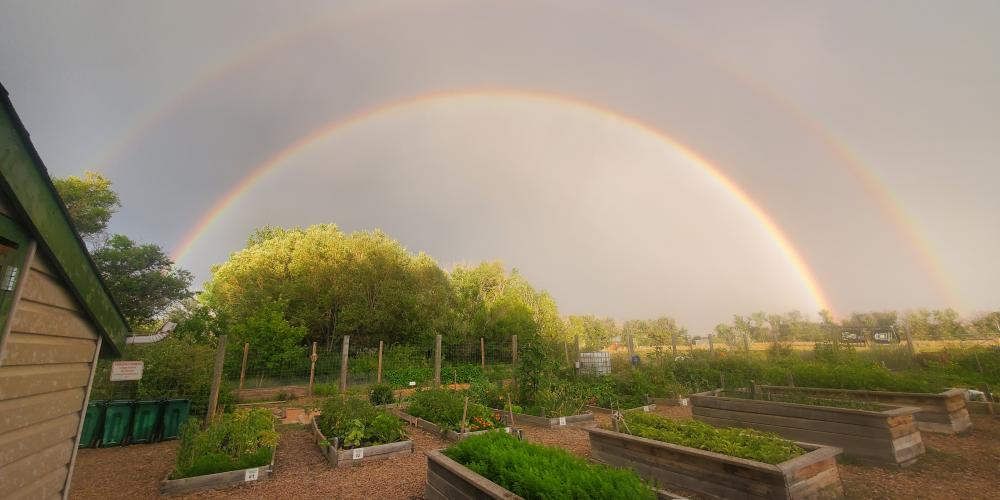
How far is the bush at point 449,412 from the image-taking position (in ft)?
29.0

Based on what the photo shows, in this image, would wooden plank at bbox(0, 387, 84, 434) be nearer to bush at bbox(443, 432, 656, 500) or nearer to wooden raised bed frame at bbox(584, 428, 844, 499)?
bush at bbox(443, 432, 656, 500)

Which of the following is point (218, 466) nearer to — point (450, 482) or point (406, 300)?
point (450, 482)

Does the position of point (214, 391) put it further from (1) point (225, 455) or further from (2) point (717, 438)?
(2) point (717, 438)

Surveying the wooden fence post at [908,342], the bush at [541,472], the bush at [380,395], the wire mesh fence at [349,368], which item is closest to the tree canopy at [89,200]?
the wire mesh fence at [349,368]

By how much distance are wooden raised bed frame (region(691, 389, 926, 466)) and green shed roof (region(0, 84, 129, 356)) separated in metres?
9.56

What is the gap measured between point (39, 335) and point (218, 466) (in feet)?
15.6

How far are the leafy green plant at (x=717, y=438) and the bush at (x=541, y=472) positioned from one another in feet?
5.67

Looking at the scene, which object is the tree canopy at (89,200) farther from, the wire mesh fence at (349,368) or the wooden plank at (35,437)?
the wooden plank at (35,437)

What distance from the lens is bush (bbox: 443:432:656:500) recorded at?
11.6 feet

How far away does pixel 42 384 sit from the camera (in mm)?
2543

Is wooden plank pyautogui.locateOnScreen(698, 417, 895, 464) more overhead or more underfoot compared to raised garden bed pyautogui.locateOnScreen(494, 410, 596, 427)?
more overhead

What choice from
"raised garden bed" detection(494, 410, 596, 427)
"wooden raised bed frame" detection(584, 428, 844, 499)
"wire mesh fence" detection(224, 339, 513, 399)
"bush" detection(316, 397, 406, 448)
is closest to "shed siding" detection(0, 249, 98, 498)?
"bush" detection(316, 397, 406, 448)

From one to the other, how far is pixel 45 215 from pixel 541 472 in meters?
4.23

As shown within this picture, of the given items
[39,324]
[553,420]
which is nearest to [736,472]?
[553,420]
